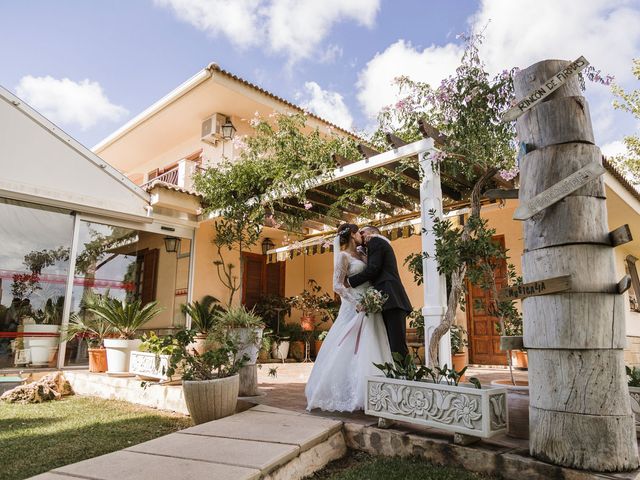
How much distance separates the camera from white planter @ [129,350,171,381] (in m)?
5.38

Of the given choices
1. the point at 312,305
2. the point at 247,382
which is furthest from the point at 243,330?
the point at 312,305

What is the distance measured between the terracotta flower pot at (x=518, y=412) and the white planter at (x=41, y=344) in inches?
261

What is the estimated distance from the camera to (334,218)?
8.25m

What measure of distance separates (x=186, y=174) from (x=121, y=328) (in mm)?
4209

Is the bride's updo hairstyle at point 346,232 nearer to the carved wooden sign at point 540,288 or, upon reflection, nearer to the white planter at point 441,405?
the white planter at point 441,405

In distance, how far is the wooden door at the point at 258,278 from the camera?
10469 millimetres

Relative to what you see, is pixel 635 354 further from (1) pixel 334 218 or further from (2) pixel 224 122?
(2) pixel 224 122

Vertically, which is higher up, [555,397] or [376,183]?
[376,183]

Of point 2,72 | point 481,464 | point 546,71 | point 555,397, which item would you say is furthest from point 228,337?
point 2,72

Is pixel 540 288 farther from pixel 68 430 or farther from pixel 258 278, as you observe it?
pixel 258 278

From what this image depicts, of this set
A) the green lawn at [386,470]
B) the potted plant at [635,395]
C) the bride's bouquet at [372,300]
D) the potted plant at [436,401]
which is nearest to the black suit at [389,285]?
the bride's bouquet at [372,300]

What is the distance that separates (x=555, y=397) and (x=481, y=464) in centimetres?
61

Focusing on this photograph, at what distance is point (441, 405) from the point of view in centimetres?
271

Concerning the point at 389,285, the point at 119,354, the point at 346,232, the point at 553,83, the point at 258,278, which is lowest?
the point at 119,354
